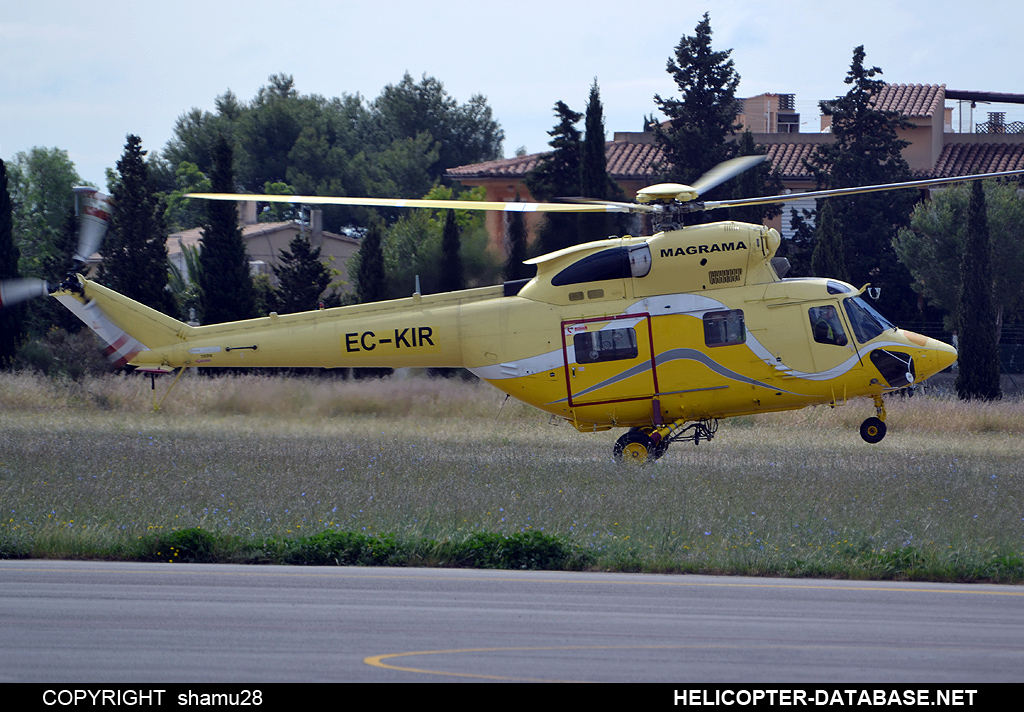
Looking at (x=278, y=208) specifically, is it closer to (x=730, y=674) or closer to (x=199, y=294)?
(x=199, y=294)

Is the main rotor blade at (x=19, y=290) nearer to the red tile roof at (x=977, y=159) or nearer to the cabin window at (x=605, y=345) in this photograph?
the cabin window at (x=605, y=345)

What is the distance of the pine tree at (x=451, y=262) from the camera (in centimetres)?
3019

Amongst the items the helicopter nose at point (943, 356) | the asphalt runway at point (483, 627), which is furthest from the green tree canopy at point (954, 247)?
the asphalt runway at point (483, 627)

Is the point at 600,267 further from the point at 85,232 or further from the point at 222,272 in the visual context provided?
the point at 222,272

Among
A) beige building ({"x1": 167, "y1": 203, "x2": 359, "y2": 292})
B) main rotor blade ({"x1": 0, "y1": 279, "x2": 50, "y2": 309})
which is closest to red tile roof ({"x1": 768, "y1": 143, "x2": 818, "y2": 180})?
beige building ({"x1": 167, "y1": 203, "x2": 359, "y2": 292})

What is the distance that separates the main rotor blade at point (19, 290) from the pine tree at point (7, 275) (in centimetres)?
1397

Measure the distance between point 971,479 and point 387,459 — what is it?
343 inches

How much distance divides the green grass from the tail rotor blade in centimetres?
339

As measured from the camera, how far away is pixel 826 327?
1658cm

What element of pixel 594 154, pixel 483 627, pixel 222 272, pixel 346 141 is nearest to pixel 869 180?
pixel 594 154

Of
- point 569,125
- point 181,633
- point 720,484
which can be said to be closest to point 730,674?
point 181,633

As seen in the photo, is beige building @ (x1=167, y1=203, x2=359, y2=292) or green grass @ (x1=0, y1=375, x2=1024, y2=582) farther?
beige building @ (x1=167, y1=203, x2=359, y2=292)

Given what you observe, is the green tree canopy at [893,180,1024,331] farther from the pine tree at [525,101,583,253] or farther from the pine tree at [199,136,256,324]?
the pine tree at [199,136,256,324]

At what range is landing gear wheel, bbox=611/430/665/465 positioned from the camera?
1714 centimetres
